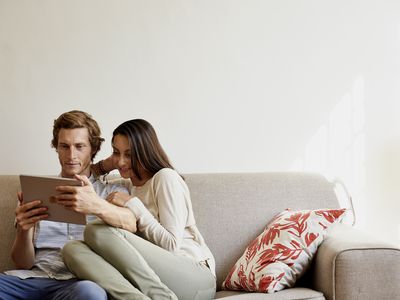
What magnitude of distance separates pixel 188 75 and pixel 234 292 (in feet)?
3.84

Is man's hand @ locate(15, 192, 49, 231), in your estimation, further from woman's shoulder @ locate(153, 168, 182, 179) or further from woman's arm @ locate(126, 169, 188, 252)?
woman's shoulder @ locate(153, 168, 182, 179)

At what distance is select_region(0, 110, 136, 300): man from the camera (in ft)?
6.43

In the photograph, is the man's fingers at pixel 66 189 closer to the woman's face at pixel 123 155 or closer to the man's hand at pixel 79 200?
the man's hand at pixel 79 200

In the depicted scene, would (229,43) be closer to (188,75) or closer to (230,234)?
(188,75)

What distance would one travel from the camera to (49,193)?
2010 mm

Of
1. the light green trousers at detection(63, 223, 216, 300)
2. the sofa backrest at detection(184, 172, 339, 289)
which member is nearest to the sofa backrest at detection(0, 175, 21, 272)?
the light green trousers at detection(63, 223, 216, 300)

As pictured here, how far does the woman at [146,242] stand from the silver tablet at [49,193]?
9 cm

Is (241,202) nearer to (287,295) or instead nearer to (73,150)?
(287,295)

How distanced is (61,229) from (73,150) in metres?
0.31

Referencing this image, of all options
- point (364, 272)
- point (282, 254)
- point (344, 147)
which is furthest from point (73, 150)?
point (344, 147)

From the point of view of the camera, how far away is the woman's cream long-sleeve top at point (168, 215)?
2.08 meters

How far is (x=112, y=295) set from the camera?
6.04ft

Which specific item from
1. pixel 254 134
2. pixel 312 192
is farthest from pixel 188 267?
pixel 254 134

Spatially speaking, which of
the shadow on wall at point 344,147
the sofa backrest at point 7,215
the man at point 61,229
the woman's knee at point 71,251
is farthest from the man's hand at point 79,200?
the shadow on wall at point 344,147
